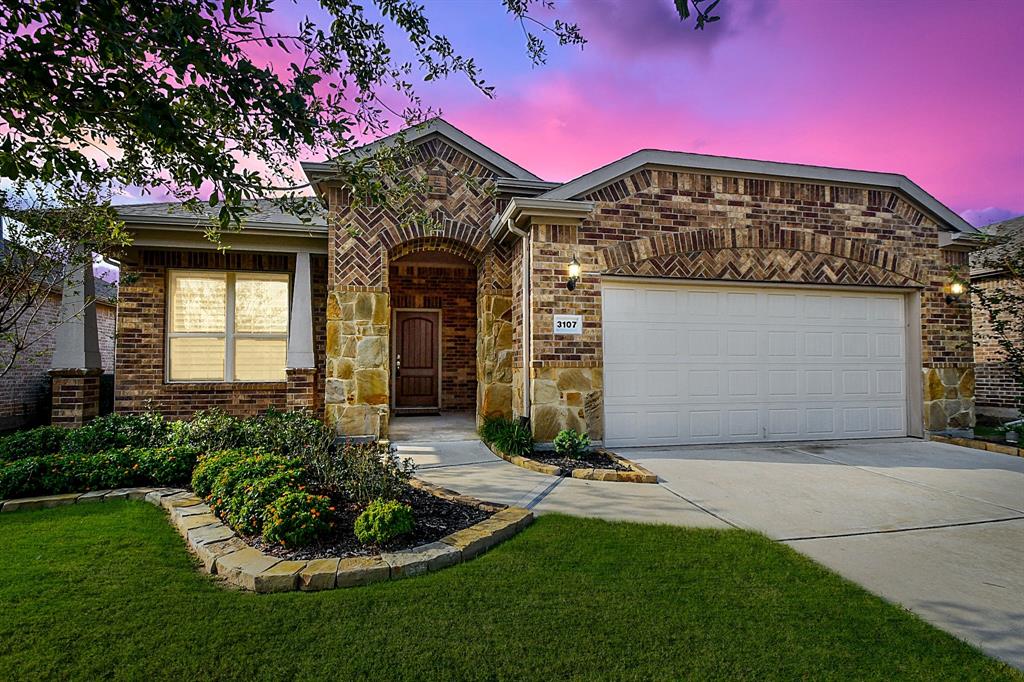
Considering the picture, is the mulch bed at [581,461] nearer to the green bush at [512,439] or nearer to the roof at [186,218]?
the green bush at [512,439]

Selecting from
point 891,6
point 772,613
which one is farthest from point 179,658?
point 891,6

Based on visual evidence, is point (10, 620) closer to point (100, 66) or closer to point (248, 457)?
point (248, 457)

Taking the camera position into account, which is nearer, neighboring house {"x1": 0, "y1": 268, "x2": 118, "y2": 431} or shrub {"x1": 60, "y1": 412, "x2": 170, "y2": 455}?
shrub {"x1": 60, "y1": 412, "x2": 170, "y2": 455}

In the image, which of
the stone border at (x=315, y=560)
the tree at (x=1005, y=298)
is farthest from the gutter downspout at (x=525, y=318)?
the tree at (x=1005, y=298)

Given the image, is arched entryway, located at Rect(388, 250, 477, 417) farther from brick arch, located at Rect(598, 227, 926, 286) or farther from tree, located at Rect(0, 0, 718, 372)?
tree, located at Rect(0, 0, 718, 372)

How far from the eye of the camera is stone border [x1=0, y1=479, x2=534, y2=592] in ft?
9.78

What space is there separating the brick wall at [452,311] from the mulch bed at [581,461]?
5.06 meters

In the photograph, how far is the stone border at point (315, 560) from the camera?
2.98 metres

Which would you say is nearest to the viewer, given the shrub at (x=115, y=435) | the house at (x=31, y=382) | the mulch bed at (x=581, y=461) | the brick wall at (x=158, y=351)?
the shrub at (x=115, y=435)

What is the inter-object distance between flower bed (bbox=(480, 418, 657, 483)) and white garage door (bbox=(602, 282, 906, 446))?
797 mm

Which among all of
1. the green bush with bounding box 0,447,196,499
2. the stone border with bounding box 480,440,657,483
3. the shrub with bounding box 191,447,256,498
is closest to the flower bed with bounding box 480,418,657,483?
the stone border with bounding box 480,440,657,483

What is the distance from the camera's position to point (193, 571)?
10.6 feet

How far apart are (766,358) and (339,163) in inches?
259

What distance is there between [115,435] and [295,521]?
4.19 meters
